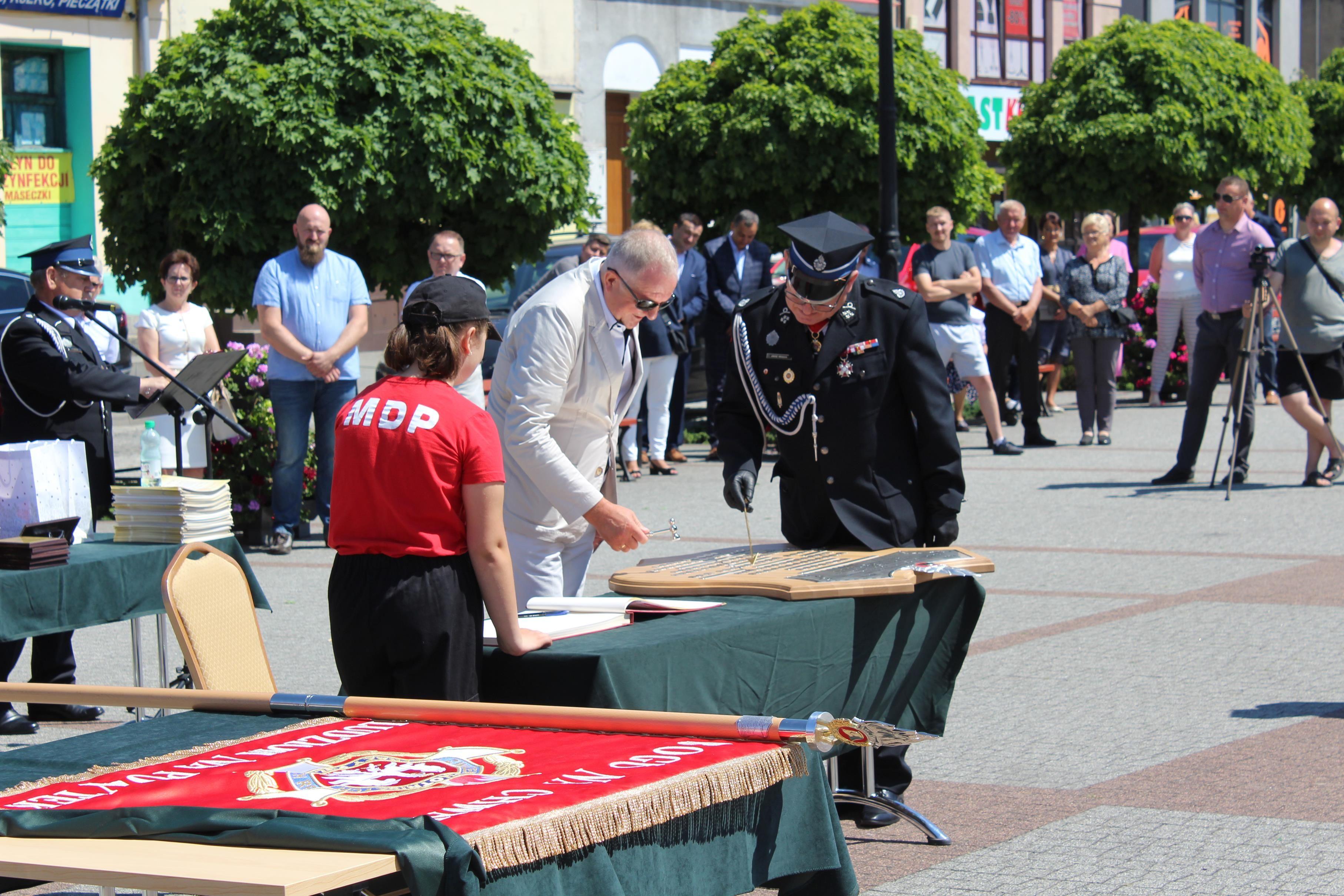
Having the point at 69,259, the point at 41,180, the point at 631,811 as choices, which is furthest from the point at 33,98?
the point at 631,811

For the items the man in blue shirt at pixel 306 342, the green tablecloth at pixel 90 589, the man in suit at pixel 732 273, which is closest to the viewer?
the green tablecloth at pixel 90 589

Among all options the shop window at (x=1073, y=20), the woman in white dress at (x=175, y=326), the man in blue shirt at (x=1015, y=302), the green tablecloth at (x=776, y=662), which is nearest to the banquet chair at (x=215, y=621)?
the green tablecloth at (x=776, y=662)

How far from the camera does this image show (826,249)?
5.29 metres

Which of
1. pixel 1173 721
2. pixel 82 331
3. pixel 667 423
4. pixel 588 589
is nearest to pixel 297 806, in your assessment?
pixel 1173 721

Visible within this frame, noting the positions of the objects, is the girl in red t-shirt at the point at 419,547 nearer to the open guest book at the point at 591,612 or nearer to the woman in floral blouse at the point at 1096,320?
the open guest book at the point at 591,612

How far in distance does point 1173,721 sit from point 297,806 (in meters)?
4.40

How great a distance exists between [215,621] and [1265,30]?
47332mm

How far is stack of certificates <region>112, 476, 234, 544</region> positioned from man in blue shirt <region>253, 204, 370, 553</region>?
11.3 feet

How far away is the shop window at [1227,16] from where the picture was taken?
44.3m

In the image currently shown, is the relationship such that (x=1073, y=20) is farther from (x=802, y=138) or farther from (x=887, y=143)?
(x=887, y=143)

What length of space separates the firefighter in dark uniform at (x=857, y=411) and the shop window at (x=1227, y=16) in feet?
136

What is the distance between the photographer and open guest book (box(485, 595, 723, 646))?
4.34 meters

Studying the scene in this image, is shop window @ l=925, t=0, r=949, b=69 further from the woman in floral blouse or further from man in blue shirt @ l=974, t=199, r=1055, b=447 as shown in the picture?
man in blue shirt @ l=974, t=199, r=1055, b=447

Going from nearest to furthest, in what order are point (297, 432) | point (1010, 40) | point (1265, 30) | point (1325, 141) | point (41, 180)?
point (297, 432) < point (41, 180) < point (1325, 141) < point (1010, 40) < point (1265, 30)
